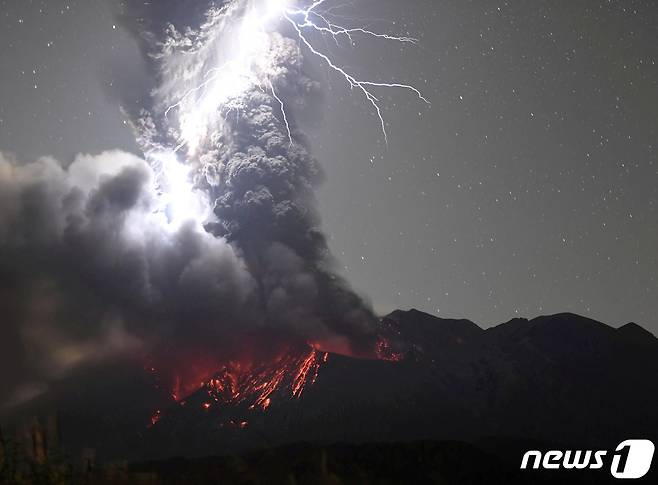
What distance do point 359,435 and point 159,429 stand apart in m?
46.6

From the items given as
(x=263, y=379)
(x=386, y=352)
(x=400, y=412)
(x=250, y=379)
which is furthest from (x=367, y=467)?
(x=386, y=352)

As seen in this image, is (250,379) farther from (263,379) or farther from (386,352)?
(386,352)

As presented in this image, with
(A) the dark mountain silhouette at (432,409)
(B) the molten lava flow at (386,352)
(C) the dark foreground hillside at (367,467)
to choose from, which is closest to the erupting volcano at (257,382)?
(A) the dark mountain silhouette at (432,409)

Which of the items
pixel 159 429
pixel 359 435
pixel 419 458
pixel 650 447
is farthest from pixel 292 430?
pixel 650 447

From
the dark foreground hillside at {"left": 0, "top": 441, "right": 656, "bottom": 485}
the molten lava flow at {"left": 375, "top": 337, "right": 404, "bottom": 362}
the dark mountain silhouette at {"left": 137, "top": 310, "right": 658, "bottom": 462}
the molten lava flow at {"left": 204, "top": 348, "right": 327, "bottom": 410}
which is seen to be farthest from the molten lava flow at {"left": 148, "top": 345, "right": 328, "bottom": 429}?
the dark foreground hillside at {"left": 0, "top": 441, "right": 656, "bottom": 485}

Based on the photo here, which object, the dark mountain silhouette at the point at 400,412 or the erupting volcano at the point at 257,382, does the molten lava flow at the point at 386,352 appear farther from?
the erupting volcano at the point at 257,382

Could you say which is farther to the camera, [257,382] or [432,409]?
[257,382]

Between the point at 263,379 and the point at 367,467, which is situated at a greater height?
the point at 263,379

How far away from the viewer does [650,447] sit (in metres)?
32.8

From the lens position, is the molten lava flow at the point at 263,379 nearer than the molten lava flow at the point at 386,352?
Yes

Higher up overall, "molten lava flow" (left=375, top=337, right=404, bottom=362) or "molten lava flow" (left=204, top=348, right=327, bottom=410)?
"molten lava flow" (left=375, top=337, right=404, bottom=362)

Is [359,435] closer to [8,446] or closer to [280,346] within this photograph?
[280,346]

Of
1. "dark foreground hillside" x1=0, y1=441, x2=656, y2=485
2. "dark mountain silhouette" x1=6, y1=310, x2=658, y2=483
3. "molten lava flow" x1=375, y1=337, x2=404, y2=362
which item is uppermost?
"molten lava flow" x1=375, y1=337, x2=404, y2=362

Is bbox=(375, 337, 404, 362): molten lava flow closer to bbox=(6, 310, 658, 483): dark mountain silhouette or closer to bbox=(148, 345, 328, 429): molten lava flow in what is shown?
bbox=(6, 310, 658, 483): dark mountain silhouette
